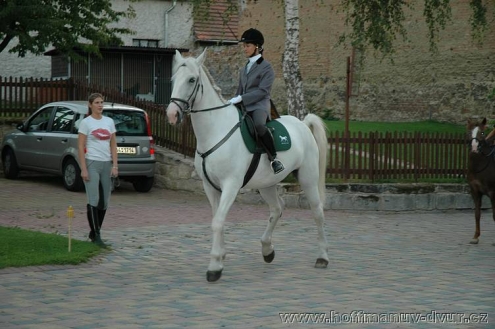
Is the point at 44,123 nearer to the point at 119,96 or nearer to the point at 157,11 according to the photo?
the point at 119,96

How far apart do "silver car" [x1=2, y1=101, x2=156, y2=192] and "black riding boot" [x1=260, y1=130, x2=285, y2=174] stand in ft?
30.4

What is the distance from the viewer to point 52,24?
2459 cm

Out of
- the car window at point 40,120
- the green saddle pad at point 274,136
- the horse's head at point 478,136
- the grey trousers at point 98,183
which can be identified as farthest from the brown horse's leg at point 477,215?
the car window at point 40,120

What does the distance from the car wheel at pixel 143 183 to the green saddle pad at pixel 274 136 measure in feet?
31.7

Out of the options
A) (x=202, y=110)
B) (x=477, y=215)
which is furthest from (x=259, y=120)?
(x=477, y=215)

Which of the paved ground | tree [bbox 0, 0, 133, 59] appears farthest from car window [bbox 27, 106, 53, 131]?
the paved ground

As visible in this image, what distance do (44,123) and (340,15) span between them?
20712 mm

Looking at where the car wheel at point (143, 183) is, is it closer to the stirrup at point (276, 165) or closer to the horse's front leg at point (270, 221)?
the horse's front leg at point (270, 221)

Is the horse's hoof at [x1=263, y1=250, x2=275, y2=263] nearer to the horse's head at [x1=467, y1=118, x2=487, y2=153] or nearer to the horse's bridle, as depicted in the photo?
the horse's bridle

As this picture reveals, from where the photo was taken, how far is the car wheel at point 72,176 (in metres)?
20.2

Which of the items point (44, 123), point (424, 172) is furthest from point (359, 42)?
point (44, 123)

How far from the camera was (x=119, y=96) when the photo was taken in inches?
942

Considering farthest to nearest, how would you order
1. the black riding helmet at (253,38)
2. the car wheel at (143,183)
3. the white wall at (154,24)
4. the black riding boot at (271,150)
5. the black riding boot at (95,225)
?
the white wall at (154,24) → the car wheel at (143,183) → the black riding boot at (95,225) → the black riding helmet at (253,38) → the black riding boot at (271,150)

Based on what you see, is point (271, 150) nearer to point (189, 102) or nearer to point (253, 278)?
point (189, 102)
